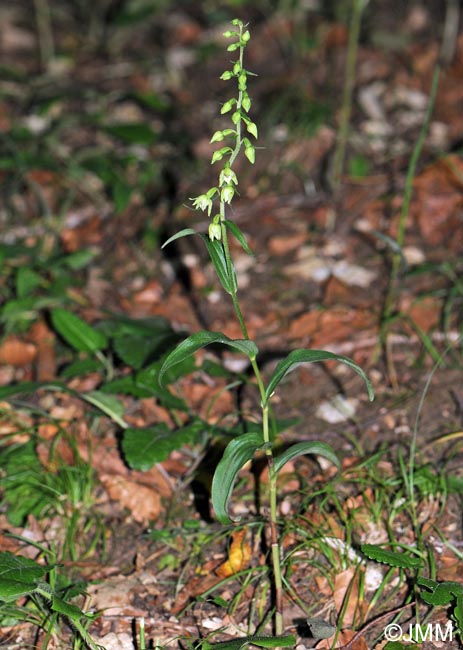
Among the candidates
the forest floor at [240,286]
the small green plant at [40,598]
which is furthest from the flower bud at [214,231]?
the small green plant at [40,598]

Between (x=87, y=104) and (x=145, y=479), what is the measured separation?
2744 millimetres

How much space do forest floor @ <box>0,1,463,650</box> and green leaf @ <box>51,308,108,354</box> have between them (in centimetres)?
14

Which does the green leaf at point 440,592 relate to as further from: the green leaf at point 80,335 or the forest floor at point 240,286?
the green leaf at point 80,335

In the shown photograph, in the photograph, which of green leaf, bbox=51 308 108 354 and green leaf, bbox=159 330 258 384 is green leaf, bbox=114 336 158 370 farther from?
green leaf, bbox=159 330 258 384

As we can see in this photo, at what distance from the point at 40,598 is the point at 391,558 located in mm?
891

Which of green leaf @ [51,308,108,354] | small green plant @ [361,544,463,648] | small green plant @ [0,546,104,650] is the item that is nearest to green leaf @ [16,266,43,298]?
green leaf @ [51,308,108,354]

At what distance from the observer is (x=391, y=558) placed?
6.24ft

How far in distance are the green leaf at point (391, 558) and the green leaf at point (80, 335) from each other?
1.20 metres

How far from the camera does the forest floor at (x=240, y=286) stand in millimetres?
2148

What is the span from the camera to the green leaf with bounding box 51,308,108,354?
2.71 meters

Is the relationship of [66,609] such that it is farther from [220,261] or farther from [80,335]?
[80,335]

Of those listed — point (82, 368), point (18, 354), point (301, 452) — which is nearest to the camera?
point (301, 452)

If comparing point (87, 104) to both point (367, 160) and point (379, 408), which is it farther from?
point (379, 408)

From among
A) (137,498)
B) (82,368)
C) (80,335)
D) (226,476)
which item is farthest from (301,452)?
(80,335)
